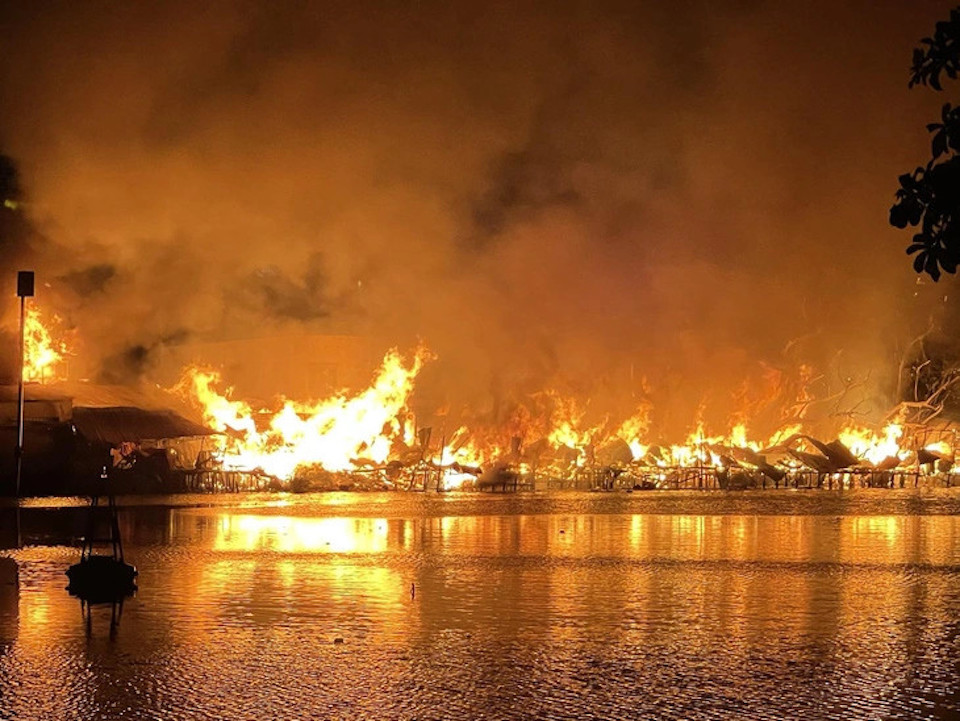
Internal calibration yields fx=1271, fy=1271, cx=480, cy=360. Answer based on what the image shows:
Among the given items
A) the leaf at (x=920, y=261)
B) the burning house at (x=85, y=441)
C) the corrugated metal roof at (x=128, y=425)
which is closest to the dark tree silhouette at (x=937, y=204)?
the leaf at (x=920, y=261)

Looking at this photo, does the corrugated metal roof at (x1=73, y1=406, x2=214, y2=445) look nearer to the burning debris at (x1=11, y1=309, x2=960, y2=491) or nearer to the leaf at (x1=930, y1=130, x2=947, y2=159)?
the burning debris at (x1=11, y1=309, x2=960, y2=491)

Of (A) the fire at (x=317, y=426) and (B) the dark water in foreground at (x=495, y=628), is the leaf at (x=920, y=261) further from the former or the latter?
(A) the fire at (x=317, y=426)

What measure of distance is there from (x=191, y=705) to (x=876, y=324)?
53509mm

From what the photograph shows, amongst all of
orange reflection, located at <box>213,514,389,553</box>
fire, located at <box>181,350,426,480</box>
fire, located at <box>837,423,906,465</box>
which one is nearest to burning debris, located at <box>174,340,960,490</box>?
fire, located at <box>181,350,426,480</box>

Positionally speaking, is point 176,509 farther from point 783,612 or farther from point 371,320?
point 371,320

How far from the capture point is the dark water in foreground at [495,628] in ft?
28.0

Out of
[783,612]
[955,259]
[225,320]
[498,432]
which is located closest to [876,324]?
[498,432]

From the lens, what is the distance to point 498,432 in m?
44.3

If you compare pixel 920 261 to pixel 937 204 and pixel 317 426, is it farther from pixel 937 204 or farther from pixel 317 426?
pixel 317 426

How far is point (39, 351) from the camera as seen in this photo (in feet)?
140

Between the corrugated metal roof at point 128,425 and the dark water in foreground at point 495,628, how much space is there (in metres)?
15.4

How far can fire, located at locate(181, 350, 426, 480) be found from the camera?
3962cm

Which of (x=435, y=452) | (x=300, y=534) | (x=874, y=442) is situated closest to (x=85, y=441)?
(x=435, y=452)

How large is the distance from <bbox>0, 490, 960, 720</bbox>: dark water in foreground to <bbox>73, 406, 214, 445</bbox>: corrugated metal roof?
15.4 meters
